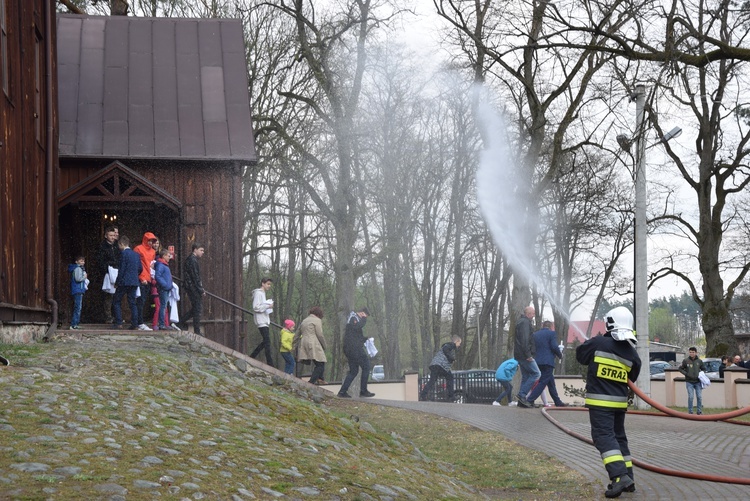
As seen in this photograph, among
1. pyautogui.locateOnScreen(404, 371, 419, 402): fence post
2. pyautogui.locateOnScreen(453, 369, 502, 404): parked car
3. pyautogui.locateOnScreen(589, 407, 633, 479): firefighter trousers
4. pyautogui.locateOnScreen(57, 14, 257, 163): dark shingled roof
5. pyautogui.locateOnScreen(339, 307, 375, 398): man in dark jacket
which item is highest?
pyautogui.locateOnScreen(57, 14, 257, 163): dark shingled roof

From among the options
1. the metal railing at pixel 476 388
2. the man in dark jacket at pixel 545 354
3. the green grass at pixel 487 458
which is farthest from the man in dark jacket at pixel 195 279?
the metal railing at pixel 476 388

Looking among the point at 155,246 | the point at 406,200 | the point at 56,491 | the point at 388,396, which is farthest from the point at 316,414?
the point at 406,200

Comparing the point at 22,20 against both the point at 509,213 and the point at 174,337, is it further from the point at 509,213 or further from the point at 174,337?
the point at 509,213

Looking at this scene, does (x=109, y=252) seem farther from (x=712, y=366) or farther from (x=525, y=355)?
(x=712, y=366)

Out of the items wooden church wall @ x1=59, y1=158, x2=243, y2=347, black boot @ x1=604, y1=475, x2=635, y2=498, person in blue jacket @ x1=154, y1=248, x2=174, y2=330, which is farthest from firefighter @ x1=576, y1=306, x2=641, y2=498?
wooden church wall @ x1=59, y1=158, x2=243, y2=347

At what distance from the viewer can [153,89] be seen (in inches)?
1043

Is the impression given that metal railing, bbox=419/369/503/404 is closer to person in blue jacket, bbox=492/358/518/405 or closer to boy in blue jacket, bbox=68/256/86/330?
person in blue jacket, bbox=492/358/518/405

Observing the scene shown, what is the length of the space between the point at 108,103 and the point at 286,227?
24.8m

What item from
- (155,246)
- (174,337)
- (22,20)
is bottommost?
(174,337)

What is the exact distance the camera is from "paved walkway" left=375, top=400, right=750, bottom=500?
34.8 feet

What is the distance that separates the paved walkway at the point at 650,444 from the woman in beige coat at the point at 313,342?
2.20m

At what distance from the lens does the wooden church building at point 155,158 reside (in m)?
24.3

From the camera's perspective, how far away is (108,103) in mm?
25922

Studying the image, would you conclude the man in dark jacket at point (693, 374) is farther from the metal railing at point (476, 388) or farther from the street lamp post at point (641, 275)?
the metal railing at point (476, 388)
